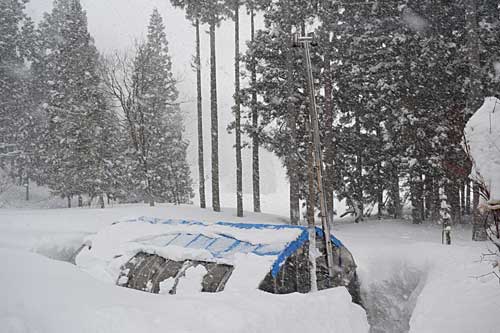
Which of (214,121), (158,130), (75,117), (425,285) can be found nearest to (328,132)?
(214,121)

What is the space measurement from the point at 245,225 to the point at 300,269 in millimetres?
1924

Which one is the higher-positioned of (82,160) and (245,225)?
(82,160)

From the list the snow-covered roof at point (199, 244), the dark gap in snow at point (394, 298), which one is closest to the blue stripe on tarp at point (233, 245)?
the snow-covered roof at point (199, 244)

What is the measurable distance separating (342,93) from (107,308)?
19.8 m

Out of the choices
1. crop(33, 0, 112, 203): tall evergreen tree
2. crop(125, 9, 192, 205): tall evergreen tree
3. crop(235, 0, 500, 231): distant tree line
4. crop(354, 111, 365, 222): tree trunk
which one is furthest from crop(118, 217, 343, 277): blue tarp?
crop(33, 0, 112, 203): tall evergreen tree

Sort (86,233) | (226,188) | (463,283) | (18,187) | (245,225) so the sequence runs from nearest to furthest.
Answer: (463,283)
(245,225)
(86,233)
(18,187)
(226,188)

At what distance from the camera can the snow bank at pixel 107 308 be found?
3398mm

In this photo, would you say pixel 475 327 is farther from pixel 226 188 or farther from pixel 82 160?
pixel 226 188

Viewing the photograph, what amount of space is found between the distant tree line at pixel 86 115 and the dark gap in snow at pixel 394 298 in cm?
1663

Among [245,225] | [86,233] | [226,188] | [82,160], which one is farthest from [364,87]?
[226,188]

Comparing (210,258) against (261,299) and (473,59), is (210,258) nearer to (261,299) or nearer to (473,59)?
(261,299)

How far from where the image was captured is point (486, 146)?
5.74m

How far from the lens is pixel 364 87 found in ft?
70.0

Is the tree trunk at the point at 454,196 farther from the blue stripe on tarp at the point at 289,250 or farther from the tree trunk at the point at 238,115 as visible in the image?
the blue stripe on tarp at the point at 289,250
